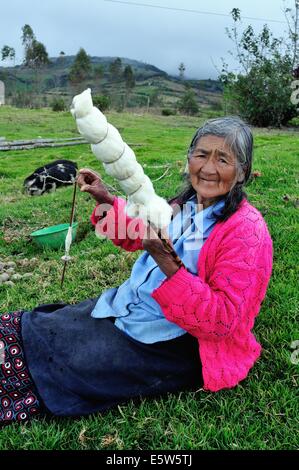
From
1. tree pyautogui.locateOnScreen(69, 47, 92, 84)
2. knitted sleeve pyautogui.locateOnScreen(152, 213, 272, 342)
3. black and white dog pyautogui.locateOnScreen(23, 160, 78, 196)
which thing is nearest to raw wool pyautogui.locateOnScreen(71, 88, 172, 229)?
knitted sleeve pyautogui.locateOnScreen(152, 213, 272, 342)

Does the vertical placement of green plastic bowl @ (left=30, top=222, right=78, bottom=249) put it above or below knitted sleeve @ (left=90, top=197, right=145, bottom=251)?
below

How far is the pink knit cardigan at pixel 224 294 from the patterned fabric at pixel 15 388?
2.94ft

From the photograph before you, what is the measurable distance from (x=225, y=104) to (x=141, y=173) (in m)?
24.5

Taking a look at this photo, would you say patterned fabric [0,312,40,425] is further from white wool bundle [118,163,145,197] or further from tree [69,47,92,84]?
tree [69,47,92,84]

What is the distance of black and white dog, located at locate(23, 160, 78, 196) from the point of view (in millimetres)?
9586

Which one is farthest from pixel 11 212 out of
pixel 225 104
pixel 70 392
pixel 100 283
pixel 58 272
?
pixel 225 104

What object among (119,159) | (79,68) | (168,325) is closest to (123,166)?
(119,159)

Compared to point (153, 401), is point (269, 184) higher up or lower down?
higher up

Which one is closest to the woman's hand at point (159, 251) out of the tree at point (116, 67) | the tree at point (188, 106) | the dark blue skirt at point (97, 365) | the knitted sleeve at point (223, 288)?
the knitted sleeve at point (223, 288)
